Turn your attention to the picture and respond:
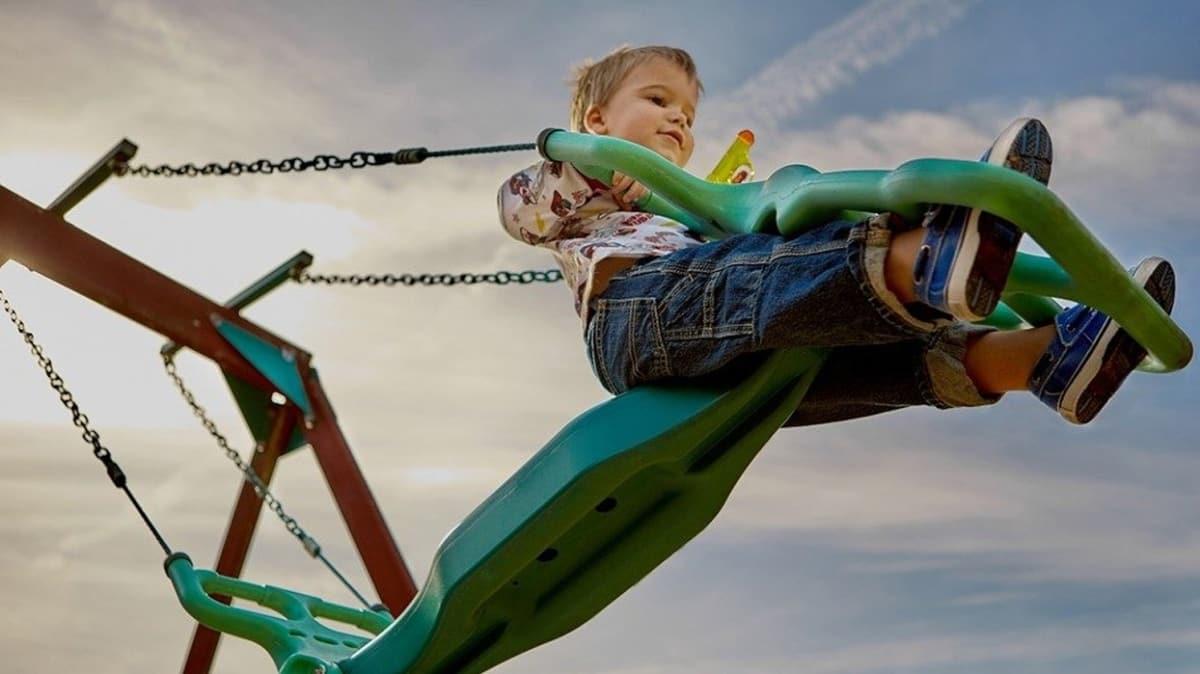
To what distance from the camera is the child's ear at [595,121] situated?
315 centimetres

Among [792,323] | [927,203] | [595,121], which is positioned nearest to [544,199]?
[595,121]

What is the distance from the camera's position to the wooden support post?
577cm

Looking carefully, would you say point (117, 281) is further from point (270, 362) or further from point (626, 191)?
point (626, 191)

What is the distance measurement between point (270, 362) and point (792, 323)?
3987 mm

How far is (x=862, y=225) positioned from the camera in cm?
235

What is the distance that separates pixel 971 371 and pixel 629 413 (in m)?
0.63

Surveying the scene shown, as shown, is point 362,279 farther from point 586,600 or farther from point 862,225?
point 862,225

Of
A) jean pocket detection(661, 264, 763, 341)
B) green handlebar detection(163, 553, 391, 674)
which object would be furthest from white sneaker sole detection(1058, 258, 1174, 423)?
green handlebar detection(163, 553, 391, 674)

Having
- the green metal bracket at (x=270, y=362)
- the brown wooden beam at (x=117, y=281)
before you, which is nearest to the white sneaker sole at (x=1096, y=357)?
the brown wooden beam at (x=117, y=281)

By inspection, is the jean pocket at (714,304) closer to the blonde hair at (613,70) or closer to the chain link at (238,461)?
the blonde hair at (613,70)

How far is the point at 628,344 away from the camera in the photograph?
2695mm

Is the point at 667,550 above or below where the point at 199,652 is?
below

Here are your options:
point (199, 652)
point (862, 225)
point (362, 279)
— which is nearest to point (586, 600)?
point (862, 225)

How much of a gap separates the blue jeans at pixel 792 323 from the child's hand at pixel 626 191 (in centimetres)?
26
